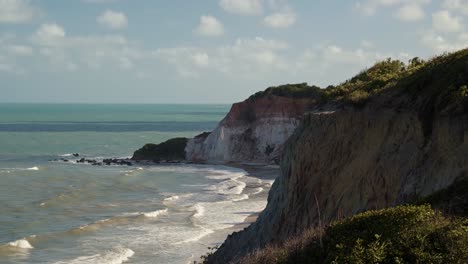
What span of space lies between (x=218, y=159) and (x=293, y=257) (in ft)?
201

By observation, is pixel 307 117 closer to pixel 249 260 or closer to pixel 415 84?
pixel 415 84

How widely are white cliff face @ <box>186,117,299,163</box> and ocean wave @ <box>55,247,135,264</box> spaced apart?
4310cm

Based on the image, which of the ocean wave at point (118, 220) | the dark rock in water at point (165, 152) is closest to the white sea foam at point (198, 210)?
the ocean wave at point (118, 220)

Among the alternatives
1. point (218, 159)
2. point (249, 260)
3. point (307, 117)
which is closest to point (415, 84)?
point (307, 117)

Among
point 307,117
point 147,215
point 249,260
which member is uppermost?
point 307,117

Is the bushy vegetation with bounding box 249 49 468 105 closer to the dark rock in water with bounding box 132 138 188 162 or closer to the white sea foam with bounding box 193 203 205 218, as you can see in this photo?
the white sea foam with bounding box 193 203 205 218

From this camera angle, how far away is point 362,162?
16.6 m

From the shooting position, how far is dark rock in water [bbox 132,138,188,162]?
74938mm

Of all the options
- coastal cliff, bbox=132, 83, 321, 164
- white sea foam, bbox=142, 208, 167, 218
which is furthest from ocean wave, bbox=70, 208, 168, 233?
coastal cliff, bbox=132, 83, 321, 164

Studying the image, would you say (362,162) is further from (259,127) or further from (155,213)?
(259,127)

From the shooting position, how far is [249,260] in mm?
11734

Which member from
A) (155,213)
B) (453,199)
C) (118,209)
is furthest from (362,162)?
(118,209)

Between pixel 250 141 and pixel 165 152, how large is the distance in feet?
36.1

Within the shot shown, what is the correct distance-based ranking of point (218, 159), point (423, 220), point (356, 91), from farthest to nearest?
point (218, 159), point (356, 91), point (423, 220)
